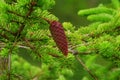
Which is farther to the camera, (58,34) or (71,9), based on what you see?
(71,9)

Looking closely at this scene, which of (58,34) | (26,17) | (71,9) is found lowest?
(58,34)

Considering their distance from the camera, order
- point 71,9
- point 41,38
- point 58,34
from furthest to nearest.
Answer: point 71,9 → point 41,38 → point 58,34

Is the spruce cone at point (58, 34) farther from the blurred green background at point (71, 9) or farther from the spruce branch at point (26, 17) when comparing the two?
the blurred green background at point (71, 9)

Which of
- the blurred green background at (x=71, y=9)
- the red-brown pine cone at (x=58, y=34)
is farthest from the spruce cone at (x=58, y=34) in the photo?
the blurred green background at (x=71, y=9)

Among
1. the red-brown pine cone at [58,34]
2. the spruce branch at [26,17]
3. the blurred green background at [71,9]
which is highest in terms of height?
the blurred green background at [71,9]

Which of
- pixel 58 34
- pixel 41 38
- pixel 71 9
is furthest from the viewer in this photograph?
pixel 71 9

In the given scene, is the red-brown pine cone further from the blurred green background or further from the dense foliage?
the blurred green background

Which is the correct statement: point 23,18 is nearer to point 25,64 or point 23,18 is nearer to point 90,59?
point 90,59

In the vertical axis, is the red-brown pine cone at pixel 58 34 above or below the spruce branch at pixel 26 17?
below

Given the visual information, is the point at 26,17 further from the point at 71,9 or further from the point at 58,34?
the point at 71,9

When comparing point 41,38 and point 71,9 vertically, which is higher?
point 71,9

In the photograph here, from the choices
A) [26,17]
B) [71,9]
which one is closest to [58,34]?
[26,17]
